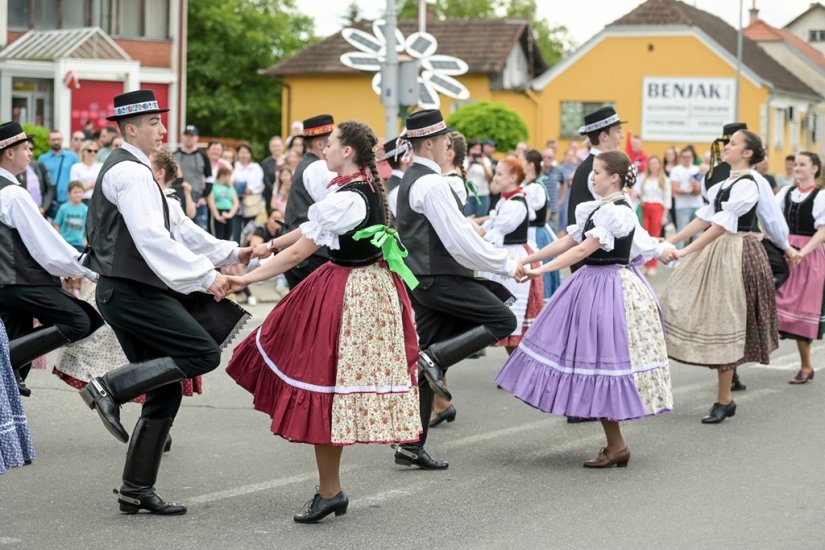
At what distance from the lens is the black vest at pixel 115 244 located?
19.9 ft

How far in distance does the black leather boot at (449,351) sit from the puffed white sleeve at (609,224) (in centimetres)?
82

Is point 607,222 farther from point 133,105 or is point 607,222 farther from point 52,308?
point 52,308

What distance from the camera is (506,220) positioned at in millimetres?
10367

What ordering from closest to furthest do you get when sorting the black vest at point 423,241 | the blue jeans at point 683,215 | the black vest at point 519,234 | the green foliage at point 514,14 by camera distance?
the black vest at point 423,241 < the black vest at point 519,234 < the blue jeans at point 683,215 < the green foliage at point 514,14

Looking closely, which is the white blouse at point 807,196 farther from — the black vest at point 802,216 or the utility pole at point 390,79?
the utility pole at point 390,79

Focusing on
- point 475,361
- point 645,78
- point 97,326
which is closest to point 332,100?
point 645,78

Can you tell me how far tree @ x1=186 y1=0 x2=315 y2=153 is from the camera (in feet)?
189

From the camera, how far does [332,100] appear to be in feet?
166

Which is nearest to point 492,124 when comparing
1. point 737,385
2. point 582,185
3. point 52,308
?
point 737,385

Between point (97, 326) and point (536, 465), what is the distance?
264cm

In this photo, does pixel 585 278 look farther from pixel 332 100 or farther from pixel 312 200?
pixel 332 100

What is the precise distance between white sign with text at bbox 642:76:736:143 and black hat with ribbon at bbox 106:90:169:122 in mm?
40901

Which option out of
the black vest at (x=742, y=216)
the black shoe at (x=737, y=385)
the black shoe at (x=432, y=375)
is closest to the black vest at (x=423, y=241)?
the black shoe at (x=432, y=375)

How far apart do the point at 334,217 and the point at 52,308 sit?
91.9 inches
